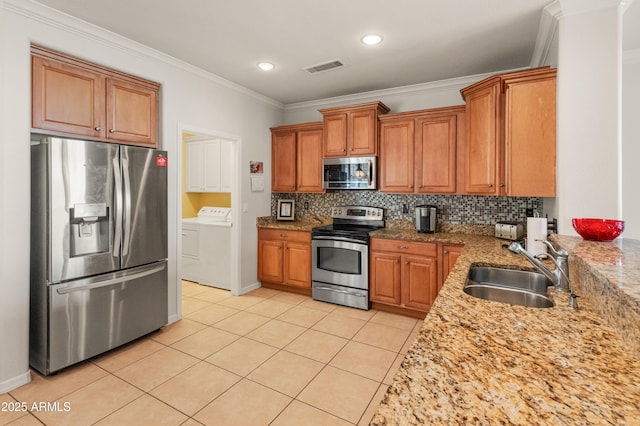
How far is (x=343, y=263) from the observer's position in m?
3.78

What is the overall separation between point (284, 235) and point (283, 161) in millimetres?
1070

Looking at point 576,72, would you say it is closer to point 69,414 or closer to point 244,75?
point 244,75

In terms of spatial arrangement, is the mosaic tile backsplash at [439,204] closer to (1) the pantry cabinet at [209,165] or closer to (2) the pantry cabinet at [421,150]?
(2) the pantry cabinet at [421,150]

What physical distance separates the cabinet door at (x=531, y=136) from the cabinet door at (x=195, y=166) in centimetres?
426

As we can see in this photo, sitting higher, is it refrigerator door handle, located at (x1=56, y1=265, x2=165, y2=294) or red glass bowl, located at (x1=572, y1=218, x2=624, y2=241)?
red glass bowl, located at (x1=572, y1=218, x2=624, y2=241)

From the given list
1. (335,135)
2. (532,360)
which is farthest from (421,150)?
(532,360)

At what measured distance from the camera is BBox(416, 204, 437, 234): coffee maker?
3.58 metres

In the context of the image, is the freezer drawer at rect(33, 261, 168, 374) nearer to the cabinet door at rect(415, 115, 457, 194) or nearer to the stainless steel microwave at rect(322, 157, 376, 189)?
the stainless steel microwave at rect(322, 157, 376, 189)

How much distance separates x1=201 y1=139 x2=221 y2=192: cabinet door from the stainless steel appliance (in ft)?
6.50

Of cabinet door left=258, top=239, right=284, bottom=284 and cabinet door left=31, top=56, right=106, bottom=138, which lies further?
cabinet door left=258, top=239, right=284, bottom=284

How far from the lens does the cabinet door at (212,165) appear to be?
16.3 feet

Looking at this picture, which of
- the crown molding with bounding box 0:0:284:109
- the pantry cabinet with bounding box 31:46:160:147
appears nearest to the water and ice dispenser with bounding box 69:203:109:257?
the pantry cabinet with bounding box 31:46:160:147

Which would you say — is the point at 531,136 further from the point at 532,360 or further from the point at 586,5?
the point at 532,360

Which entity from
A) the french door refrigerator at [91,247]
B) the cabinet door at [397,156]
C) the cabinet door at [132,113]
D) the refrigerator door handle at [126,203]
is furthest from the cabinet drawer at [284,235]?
the refrigerator door handle at [126,203]
